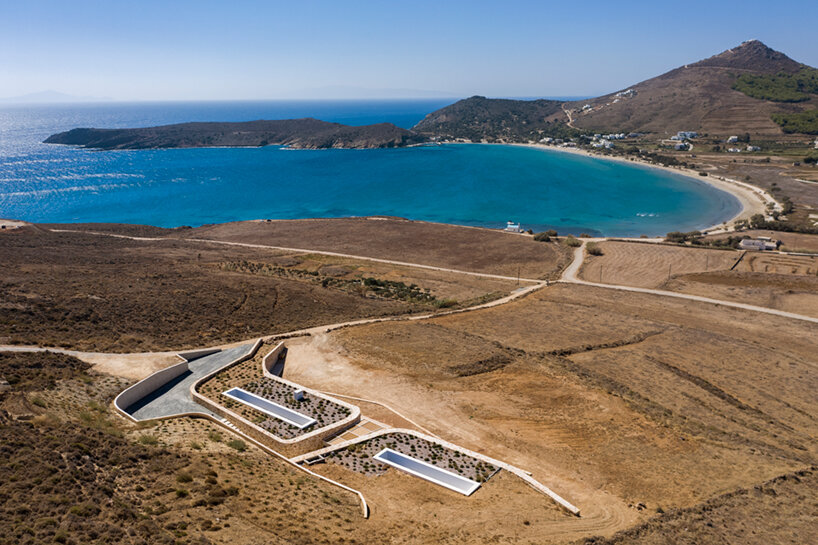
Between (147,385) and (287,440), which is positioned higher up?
(147,385)

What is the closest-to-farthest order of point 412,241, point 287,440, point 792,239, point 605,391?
1. point 287,440
2. point 605,391
3. point 792,239
4. point 412,241

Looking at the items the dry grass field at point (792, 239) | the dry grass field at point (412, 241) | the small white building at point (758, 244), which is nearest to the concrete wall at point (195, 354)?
the dry grass field at point (412, 241)

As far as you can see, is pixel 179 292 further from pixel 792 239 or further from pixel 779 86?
pixel 779 86

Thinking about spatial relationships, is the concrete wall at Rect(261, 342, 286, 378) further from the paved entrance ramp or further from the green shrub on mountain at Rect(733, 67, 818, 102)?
the green shrub on mountain at Rect(733, 67, 818, 102)

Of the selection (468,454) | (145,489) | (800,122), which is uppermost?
(800,122)

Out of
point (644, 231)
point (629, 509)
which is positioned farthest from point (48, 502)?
point (644, 231)

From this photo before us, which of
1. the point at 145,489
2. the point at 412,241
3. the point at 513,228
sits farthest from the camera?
the point at 513,228

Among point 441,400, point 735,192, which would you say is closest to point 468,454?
point 441,400

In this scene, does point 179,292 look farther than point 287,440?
Yes

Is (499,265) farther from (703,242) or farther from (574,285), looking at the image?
(703,242)
